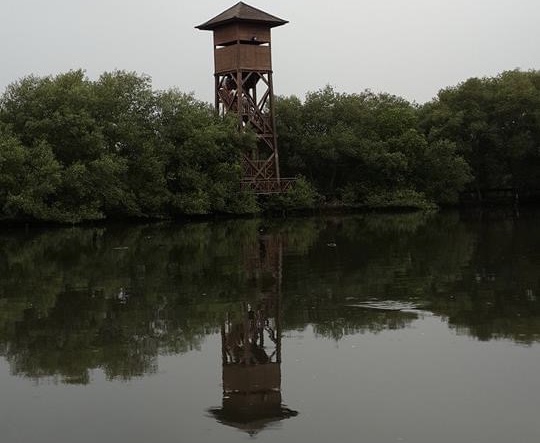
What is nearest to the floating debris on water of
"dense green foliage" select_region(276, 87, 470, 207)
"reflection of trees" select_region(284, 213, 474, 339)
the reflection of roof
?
"reflection of trees" select_region(284, 213, 474, 339)

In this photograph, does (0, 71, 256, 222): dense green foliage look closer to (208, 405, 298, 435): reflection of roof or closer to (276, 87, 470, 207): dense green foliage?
(276, 87, 470, 207): dense green foliage

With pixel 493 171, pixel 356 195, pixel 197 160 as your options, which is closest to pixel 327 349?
pixel 197 160

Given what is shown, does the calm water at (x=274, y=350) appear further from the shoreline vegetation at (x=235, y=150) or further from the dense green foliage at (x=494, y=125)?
the dense green foliage at (x=494, y=125)

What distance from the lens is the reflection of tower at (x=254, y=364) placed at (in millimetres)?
8711

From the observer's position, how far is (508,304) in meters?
14.8

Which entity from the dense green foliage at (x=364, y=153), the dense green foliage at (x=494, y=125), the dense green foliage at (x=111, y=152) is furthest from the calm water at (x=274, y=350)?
the dense green foliage at (x=494, y=125)

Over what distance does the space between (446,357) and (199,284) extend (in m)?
8.83

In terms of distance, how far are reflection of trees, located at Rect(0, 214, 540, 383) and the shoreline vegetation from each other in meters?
14.1

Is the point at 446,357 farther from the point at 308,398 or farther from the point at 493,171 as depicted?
the point at 493,171

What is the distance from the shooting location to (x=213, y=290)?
17656 mm

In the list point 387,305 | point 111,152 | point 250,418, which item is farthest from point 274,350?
point 111,152

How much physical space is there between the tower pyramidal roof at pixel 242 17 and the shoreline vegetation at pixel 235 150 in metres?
5.39

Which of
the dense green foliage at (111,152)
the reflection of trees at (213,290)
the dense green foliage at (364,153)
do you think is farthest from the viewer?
the dense green foliage at (364,153)

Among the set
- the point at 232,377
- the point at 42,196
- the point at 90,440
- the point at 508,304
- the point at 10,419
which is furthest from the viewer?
the point at 42,196
